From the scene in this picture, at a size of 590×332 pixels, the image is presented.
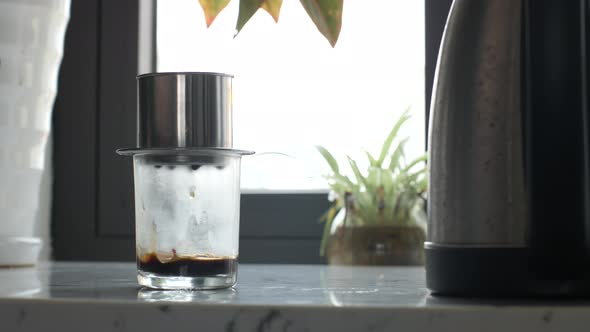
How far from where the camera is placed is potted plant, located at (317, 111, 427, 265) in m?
0.93

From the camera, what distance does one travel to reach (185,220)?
0.45 m

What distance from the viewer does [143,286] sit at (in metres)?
0.46

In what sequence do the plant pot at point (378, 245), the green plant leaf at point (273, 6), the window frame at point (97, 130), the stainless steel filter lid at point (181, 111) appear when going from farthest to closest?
the window frame at point (97, 130)
the plant pot at point (378, 245)
the green plant leaf at point (273, 6)
the stainless steel filter lid at point (181, 111)

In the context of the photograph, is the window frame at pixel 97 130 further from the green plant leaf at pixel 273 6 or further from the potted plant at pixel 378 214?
the green plant leaf at pixel 273 6

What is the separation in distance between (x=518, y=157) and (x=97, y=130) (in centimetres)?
86

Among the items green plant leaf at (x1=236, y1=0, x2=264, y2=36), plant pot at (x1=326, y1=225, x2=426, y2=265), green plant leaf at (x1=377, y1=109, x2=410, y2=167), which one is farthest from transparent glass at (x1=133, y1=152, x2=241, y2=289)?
green plant leaf at (x1=377, y1=109, x2=410, y2=167)

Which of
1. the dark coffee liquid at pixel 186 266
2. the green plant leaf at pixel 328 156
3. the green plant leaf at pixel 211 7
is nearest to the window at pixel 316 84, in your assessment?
the green plant leaf at pixel 328 156

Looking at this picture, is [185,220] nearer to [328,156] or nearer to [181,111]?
[181,111]

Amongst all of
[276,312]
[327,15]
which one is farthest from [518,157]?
[327,15]

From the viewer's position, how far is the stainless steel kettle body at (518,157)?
1.19 ft

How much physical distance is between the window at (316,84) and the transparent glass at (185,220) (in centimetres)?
65

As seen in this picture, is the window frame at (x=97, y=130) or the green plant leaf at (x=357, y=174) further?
the window frame at (x=97, y=130)

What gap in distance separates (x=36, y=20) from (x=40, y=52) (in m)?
0.03

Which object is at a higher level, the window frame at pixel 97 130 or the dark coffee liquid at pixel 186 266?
the window frame at pixel 97 130
